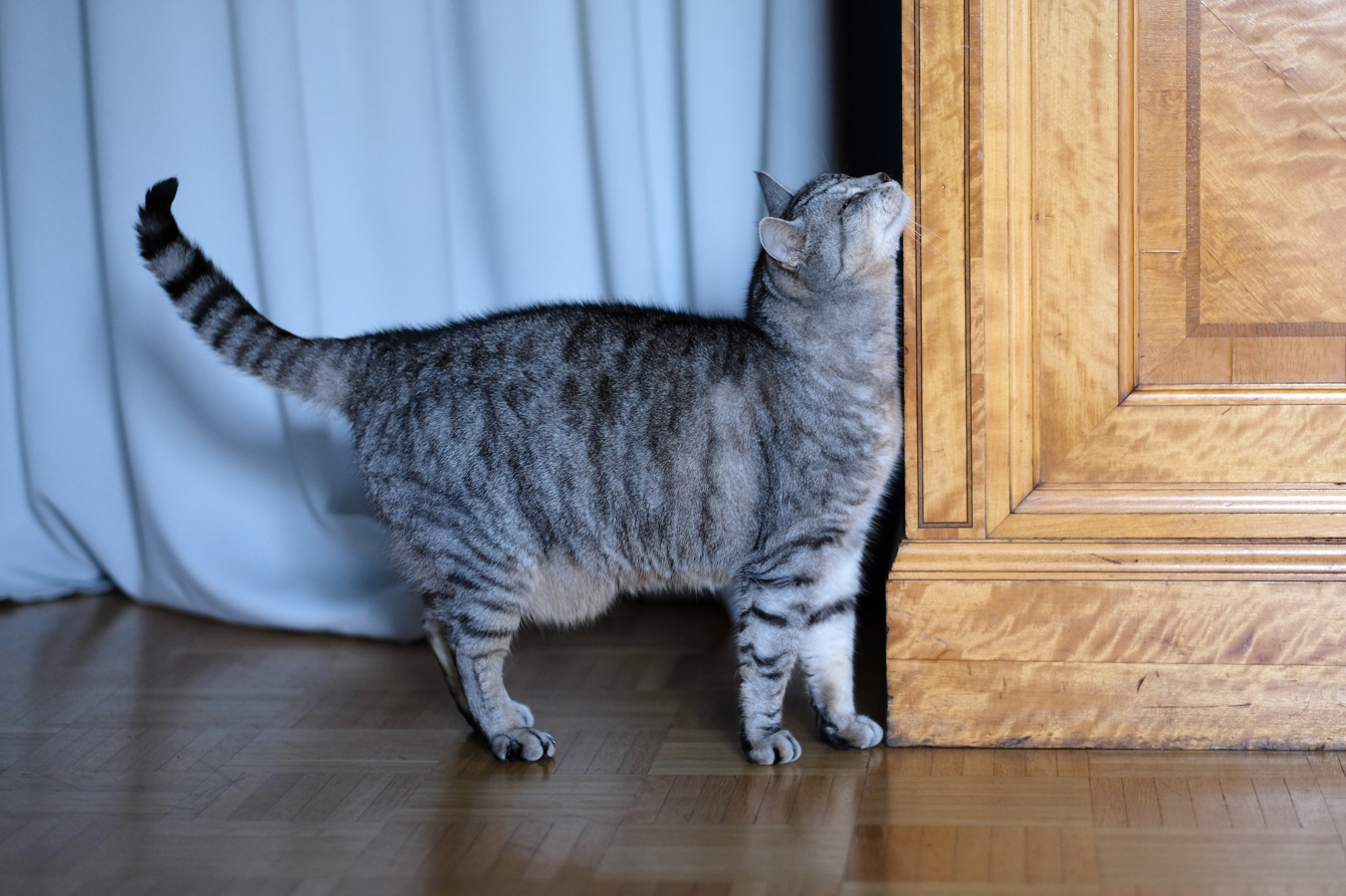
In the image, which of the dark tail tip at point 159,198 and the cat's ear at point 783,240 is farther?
the dark tail tip at point 159,198

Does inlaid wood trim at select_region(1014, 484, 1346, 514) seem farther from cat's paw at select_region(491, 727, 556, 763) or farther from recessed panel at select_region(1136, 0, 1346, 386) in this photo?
cat's paw at select_region(491, 727, 556, 763)

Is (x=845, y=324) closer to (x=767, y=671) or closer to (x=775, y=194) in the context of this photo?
(x=775, y=194)

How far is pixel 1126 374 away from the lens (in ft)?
4.71

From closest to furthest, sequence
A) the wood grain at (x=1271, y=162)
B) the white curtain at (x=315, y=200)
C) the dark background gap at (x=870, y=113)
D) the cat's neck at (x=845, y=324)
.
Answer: the wood grain at (x=1271, y=162) < the cat's neck at (x=845, y=324) < the dark background gap at (x=870, y=113) < the white curtain at (x=315, y=200)

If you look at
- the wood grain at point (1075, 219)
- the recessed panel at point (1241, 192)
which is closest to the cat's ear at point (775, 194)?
the wood grain at point (1075, 219)

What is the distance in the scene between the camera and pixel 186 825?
137 cm

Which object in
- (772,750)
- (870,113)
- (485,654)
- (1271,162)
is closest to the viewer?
(1271,162)

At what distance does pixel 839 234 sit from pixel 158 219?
0.86 meters

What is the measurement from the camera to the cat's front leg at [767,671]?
1.50 meters

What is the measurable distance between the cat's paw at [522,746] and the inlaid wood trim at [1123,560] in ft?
1.58

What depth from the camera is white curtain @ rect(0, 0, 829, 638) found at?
2.04 m

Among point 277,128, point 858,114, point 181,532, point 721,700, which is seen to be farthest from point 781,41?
point 181,532

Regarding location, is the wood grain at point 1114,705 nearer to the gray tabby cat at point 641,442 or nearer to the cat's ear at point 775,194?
the gray tabby cat at point 641,442

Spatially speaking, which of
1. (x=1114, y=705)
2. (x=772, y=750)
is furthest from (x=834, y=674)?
(x=1114, y=705)
